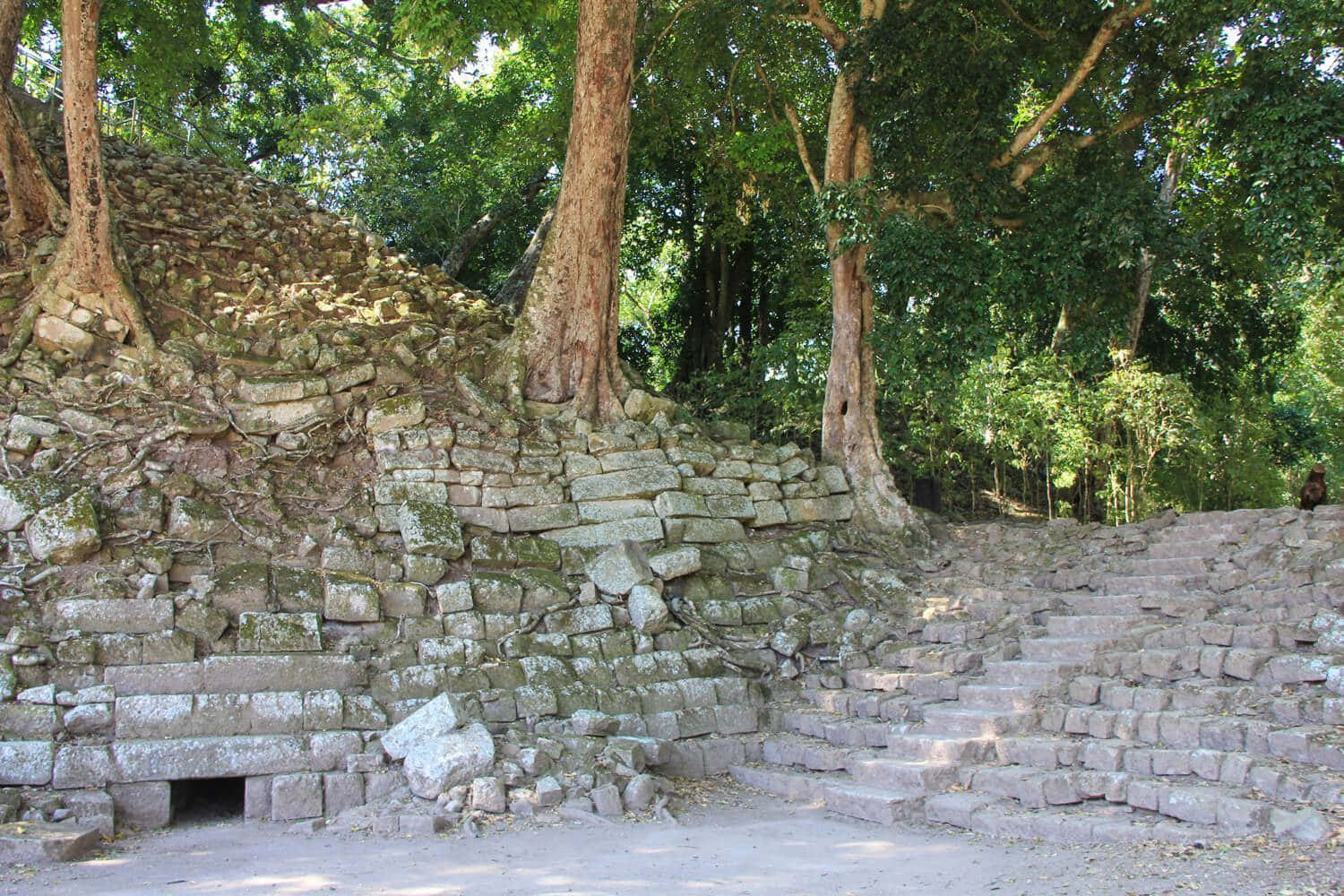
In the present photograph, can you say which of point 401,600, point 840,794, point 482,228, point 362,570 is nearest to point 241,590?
point 362,570

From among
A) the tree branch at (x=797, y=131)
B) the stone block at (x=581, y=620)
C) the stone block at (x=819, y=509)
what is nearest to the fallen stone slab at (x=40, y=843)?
the stone block at (x=581, y=620)

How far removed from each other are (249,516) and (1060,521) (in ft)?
23.1

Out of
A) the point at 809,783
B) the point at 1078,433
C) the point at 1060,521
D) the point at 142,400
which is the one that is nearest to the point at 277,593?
the point at 142,400

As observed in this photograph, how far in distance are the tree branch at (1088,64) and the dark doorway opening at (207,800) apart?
7.72 meters

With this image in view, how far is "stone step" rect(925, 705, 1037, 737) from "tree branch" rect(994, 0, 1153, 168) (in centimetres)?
513

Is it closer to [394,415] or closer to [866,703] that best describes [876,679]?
[866,703]

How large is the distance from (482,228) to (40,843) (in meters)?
10.3

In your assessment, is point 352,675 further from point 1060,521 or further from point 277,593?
point 1060,521

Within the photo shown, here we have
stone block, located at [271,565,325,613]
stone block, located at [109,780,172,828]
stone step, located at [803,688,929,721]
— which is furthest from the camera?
stone step, located at [803,688,929,721]

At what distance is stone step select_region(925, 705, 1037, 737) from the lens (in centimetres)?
612

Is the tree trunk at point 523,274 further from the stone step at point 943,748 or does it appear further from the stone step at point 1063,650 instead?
the stone step at point 943,748

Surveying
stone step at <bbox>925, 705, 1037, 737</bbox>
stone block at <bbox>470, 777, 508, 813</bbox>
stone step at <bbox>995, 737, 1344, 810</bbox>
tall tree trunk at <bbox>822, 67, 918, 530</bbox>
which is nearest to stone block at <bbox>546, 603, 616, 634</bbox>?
stone block at <bbox>470, 777, 508, 813</bbox>

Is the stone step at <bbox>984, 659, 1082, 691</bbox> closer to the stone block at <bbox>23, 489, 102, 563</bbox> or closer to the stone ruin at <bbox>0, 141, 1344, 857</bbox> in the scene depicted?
the stone ruin at <bbox>0, 141, 1344, 857</bbox>

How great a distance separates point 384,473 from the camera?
7621 millimetres
